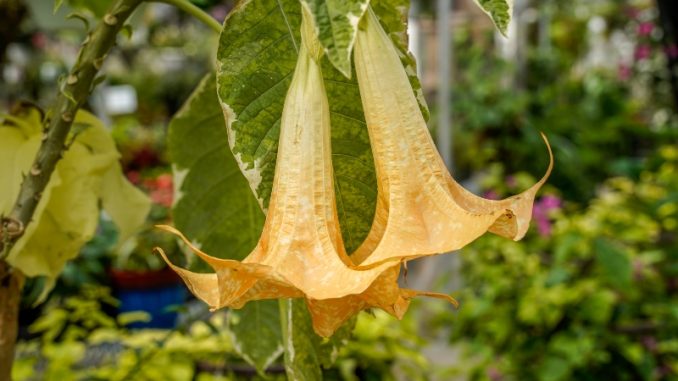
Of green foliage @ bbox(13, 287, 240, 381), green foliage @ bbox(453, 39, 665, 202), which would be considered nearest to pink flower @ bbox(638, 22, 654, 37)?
green foliage @ bbox(453, 39, 665, 202)

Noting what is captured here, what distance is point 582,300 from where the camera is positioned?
5.72 ft

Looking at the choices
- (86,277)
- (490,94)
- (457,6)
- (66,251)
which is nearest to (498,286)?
(86,277)

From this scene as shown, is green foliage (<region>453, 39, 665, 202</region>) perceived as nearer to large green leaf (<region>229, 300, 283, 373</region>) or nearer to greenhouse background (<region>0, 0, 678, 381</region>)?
greenhouse background (<region>0, 0, 678, 381</region>)

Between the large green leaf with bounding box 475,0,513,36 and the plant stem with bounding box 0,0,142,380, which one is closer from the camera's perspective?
the large green leaf with bounding box 475,0,513,36

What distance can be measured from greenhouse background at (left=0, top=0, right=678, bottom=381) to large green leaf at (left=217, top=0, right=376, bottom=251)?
13 centimetres

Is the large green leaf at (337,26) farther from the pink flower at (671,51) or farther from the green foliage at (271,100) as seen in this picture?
the pink flower at (671,51)

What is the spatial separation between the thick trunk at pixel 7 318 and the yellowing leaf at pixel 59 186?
0.04 feet

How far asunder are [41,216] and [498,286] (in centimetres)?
140

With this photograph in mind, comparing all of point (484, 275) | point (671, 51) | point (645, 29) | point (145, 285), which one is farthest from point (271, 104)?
point (645, 29)

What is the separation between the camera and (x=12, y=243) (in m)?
0.57

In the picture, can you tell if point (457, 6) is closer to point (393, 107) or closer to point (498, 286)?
point (498, 286)

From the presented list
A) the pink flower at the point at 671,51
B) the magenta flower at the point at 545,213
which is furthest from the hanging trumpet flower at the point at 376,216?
the magenta flower at the point at 545,213

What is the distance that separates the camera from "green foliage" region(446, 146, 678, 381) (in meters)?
1.65

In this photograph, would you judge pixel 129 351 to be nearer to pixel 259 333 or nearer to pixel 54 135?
pixel 259 333
